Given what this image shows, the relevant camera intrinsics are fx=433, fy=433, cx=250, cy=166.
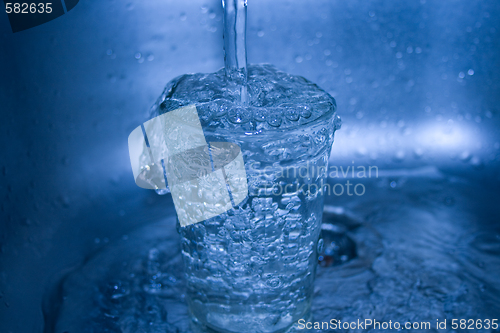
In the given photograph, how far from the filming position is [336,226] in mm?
708

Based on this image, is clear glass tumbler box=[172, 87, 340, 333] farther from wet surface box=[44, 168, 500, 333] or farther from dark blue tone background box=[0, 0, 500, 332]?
dark blue tone background box=[0, 0, 500, 332]

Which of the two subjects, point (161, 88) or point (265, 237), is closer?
point (265, 237)

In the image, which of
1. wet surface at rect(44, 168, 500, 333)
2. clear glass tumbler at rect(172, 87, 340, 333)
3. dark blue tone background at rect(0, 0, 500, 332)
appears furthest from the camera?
dark blue tone background at rect(0, 0, 500, 332)

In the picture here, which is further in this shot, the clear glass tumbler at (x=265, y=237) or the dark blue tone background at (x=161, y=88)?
the dark blue tone background at (x=161, y=88)

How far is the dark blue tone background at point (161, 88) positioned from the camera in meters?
0.65

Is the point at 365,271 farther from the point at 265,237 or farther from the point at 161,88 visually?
the point at 161,88


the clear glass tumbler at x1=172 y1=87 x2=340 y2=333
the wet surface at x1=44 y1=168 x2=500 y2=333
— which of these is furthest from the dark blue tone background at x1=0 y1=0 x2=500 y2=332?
the clear glass tumbler at x1=172 y1=87 x2=340 y2=333

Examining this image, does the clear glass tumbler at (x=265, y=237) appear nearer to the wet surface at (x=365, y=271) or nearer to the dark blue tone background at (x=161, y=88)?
the wet surface at (x=365, y=271)

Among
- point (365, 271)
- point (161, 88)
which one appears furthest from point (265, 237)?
point (161, 88)

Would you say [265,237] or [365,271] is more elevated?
[265,237]

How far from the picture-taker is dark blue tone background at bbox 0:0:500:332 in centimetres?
65

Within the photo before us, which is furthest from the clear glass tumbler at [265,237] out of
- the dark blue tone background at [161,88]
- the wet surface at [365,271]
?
the dark blue tone background at [161,88]

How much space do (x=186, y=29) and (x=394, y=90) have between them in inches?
16.6

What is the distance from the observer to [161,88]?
31.3 inches
